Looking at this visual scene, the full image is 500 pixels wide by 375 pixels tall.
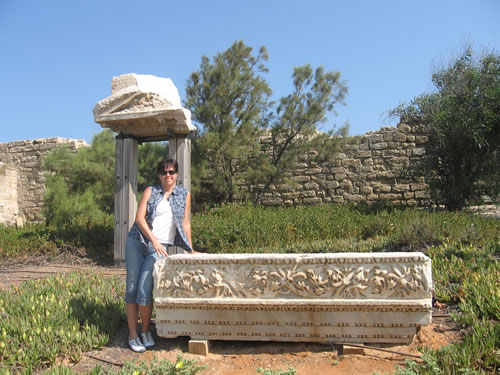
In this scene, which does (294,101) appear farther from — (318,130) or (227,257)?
(227,257)

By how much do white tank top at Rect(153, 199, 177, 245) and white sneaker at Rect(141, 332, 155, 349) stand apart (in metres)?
0.76

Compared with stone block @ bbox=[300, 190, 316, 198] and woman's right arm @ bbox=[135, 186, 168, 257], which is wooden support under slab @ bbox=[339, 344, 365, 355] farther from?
stone block @ bbox=[300, 190, 316, 198]

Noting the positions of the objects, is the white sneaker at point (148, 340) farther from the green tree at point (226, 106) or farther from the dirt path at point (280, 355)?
the green tree at point (226, 106)

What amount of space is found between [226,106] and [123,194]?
4218mm

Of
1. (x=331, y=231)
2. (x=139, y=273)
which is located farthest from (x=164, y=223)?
(x=331, y=231)

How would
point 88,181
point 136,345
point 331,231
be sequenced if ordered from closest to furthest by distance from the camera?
point 136,345, point 331,231, point 88,181

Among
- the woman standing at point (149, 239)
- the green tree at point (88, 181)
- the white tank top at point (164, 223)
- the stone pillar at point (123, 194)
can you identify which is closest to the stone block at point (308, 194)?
the green tree at point (88, 181)

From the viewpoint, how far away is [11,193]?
13.7m

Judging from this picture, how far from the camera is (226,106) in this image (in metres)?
9.61

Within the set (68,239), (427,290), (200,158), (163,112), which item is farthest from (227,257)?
(200,158)

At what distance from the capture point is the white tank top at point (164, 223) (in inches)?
132

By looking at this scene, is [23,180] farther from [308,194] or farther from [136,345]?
[136,345]

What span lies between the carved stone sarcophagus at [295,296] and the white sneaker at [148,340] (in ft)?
0.30

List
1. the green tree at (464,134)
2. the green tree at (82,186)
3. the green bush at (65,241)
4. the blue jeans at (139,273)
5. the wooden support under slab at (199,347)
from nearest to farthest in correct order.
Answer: the wooden support under slab at (199,347) → the blue jeans at (139,273) → the green bush at (65,241) → the green tree at (464,134) → the green tree at (82,186)
